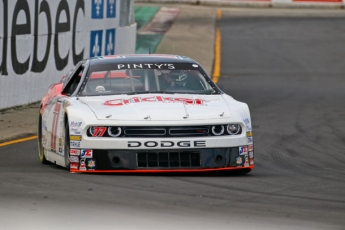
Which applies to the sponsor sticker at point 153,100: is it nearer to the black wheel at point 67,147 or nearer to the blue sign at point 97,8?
the black wheel at point 67,147

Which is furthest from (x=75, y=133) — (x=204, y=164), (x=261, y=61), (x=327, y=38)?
(x=327, y=38)

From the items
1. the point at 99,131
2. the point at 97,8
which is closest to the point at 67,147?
the point at 99,131

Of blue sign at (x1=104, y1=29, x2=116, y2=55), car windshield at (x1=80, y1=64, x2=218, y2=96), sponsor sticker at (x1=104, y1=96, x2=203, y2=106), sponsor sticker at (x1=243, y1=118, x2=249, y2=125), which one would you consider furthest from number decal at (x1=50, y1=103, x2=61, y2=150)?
blue sign at (x1=104, y1=29, x2=116, y2=55)

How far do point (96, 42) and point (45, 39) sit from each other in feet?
9.92

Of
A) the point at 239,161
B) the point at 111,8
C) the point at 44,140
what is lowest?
the point at 111,8

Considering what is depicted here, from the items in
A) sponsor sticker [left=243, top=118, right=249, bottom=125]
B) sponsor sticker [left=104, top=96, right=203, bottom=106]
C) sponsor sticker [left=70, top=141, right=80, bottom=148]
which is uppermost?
sponsor sticker [left=104, top=96, right=203, bottom=106]

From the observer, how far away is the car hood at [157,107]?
9.90m

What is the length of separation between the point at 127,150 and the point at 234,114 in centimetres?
119

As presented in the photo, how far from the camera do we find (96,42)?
22.9 m

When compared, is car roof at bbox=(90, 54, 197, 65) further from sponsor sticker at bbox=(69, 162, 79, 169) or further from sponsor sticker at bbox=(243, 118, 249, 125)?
sponsor sticker at bbox=(69, 162, 79, 169)

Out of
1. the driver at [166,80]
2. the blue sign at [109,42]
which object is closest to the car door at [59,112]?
the driver at [166,80]

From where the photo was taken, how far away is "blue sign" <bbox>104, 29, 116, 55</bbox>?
23.6 meters

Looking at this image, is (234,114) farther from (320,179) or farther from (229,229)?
(229,229)

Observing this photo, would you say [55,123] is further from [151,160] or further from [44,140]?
[151,160]
